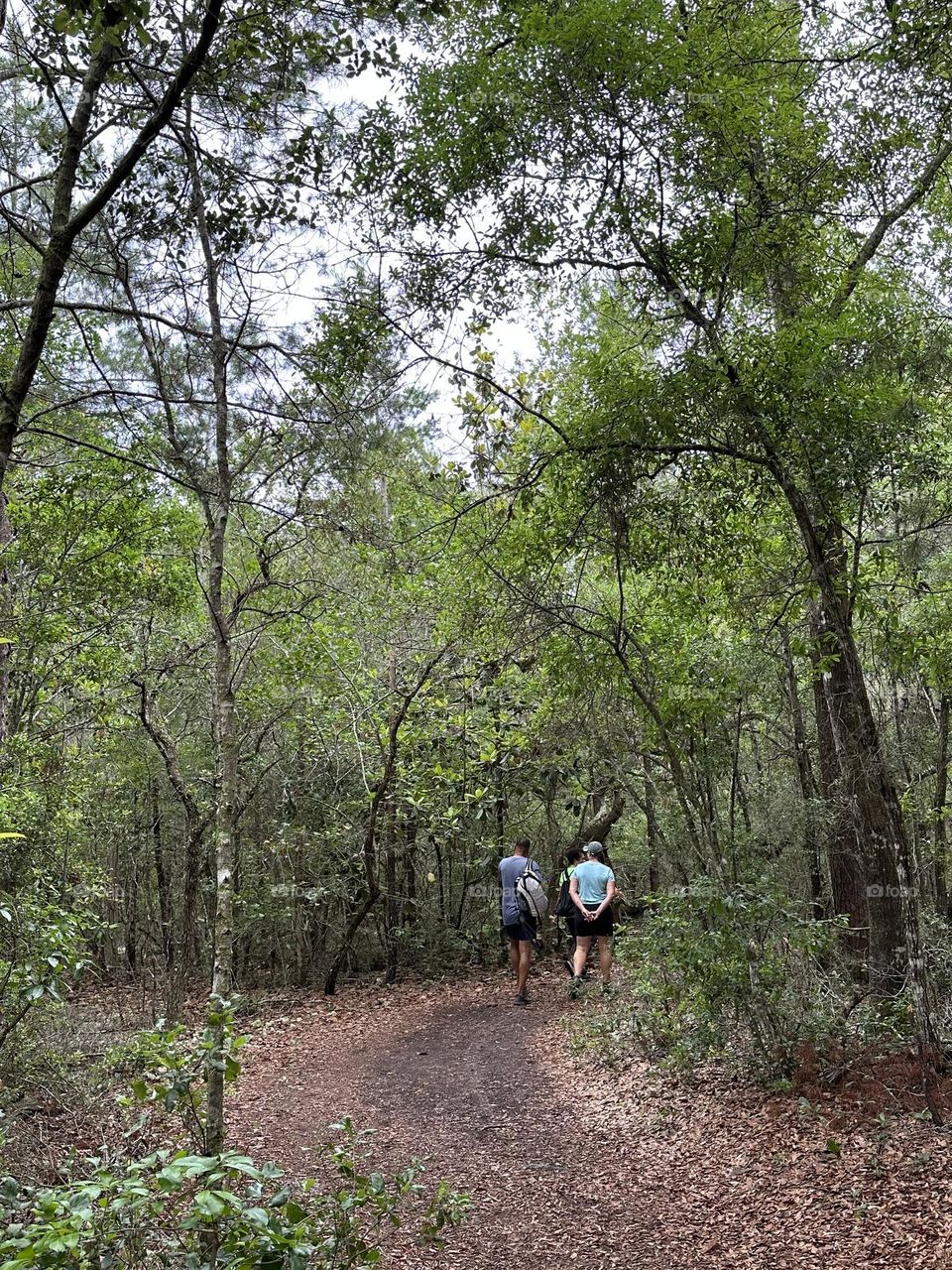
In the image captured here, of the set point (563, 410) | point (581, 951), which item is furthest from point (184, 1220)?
point (581, 951)

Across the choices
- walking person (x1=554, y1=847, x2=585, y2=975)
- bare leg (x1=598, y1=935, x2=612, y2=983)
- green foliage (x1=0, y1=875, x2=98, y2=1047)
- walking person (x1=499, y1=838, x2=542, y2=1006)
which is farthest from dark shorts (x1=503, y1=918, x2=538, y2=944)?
green foliage (x1=0, y1=875, x2=98, y2=1047)

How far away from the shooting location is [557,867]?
13.9 meters

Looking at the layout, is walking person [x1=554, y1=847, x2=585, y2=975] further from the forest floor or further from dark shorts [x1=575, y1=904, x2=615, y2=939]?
the forest floor

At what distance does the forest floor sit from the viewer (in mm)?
4254

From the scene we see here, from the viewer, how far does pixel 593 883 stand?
9680 millimetres

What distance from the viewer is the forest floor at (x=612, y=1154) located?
167 inches

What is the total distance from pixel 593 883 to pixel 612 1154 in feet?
13.6

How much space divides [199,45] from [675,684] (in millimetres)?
5312

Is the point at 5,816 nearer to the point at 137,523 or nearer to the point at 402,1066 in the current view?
the point at 137,523

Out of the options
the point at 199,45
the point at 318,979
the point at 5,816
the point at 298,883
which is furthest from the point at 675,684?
the point at 318,979

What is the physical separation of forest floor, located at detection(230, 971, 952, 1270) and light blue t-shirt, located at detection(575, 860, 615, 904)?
131 centimetres

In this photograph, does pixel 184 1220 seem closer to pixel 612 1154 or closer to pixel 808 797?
pixel 612 1154

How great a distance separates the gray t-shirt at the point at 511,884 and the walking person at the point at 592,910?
1.94 feet

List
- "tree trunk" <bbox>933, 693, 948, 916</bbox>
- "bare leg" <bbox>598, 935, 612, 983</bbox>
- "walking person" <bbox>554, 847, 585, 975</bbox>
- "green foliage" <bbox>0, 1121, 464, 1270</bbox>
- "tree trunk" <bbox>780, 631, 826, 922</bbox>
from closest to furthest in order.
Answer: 1. "green foliage" <bbox>0, 1121, 464, 1270</bbox>
2. "tree trunk" <bbox>780, 631, 826, 922</bbox>
3. "bare leg" <bbox>598, 935, 612, 983</bbox>
4. "walking person" <bbox>554, 847, 585, 975</bbox>
5. "tree trunk" <bbox>933, 693, 948, 916</bbox>
